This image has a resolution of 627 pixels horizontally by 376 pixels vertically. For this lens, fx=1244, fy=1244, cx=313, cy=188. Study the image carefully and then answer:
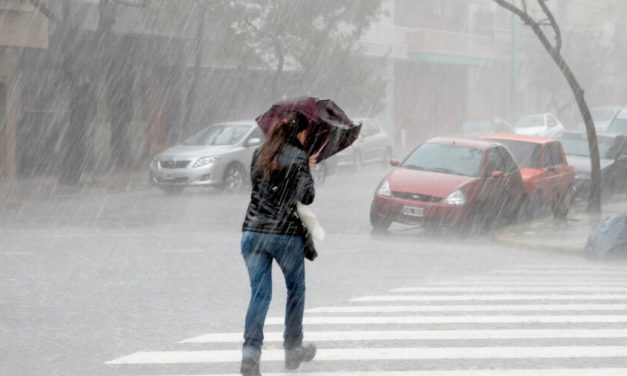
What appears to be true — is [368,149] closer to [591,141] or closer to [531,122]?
[531,122]

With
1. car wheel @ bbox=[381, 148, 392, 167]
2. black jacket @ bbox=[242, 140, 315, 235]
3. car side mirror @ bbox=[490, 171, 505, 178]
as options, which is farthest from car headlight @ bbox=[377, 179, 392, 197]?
car wheel @ bbox=[381, 148, 392, 167]

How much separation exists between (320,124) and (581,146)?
842 inches

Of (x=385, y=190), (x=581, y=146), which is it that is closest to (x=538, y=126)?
(x=581, y=146)

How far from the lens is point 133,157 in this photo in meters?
36.2

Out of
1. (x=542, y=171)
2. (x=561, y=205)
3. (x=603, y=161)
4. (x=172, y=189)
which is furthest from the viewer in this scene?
(x=172, y=189)

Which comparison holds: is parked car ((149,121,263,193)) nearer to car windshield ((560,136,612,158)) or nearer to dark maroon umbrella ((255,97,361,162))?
car windshield ((560,136,612,158))

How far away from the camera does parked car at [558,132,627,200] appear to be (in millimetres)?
25953

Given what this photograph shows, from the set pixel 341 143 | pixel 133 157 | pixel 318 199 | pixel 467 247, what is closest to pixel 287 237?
pixel 341 143

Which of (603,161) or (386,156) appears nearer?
(603,161)

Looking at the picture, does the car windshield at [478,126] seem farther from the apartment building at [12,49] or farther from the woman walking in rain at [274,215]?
the woman walking in rain at [274,215]

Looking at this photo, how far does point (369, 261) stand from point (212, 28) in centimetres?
2395

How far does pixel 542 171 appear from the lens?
2244 centimetres

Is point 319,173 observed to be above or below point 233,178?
below

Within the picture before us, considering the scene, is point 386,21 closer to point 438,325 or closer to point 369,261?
point 369,261
